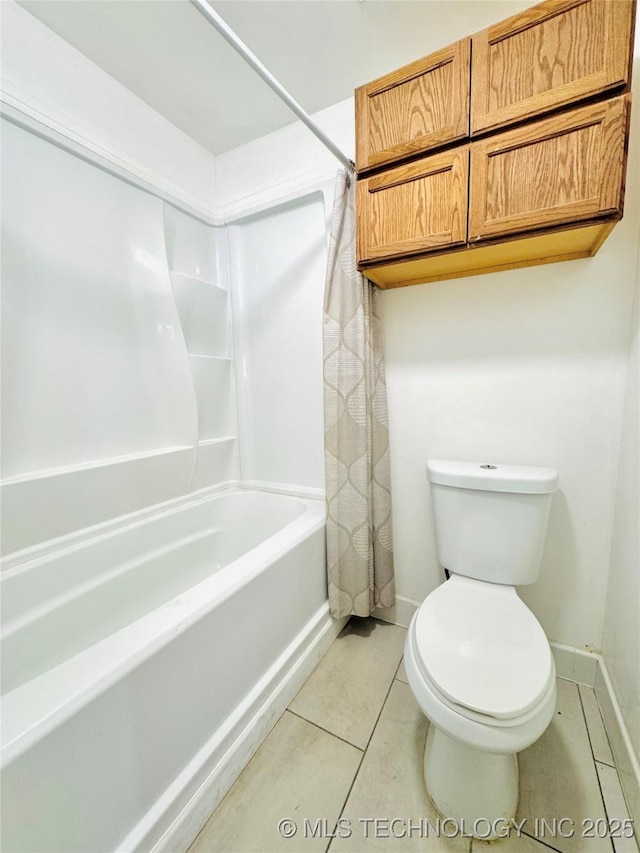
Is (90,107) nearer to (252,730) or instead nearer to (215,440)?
(215,440)

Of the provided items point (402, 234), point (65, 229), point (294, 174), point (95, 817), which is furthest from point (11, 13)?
point (95, 817)

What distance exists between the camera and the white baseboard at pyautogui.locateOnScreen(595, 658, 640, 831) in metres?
0.86

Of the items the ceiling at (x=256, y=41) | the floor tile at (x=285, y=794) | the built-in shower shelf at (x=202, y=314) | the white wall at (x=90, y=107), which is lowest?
the floor tile at (x=285, y=794)

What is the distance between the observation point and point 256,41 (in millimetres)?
1265

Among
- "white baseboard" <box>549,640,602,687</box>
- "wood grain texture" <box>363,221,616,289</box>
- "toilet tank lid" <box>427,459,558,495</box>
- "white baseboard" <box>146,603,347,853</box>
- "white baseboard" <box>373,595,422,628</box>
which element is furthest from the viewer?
"white baseboard" <box>373,595,422,628</box>

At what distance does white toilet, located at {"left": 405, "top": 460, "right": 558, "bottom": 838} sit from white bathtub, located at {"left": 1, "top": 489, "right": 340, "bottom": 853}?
504mm

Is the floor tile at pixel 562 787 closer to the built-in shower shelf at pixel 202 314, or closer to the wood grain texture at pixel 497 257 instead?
the wood grain texture at pixel 497 257

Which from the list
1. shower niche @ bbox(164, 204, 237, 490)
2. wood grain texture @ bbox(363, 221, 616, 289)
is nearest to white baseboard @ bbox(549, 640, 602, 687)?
wood grain texture @ bbox(363, 221, 616, 289)

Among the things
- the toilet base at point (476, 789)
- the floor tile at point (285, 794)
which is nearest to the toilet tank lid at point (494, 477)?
the toilet base at point (476, 789)

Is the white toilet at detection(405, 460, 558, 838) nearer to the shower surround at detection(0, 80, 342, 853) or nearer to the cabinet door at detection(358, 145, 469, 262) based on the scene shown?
the shower surround at detection(0, 80, 342, 853)

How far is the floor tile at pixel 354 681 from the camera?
3.67ft

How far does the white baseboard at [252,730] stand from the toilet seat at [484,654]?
547mm

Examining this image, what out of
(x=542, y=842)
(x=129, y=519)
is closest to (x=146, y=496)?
(x=129, y=519)

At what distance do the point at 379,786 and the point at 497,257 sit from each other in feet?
5.59
